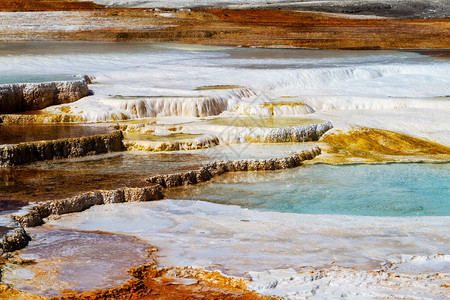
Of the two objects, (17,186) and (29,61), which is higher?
(29,61)

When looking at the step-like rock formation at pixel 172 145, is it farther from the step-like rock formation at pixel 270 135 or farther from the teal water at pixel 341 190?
the teal water at pixel 341 190

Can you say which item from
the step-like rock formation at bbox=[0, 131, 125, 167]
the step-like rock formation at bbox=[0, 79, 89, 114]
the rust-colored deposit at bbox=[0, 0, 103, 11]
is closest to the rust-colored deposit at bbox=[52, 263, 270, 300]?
the step-like rock formation at bbox=[0, 131, 125, 167]

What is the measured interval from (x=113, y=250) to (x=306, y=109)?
685 cm

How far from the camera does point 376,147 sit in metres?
9.52

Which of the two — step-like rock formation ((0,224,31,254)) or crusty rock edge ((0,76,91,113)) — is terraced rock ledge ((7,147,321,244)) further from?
crusty rock edge ((0,76,91,113))

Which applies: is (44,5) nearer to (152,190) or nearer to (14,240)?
(152,190)

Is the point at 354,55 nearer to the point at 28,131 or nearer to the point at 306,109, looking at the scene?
the point at 306,109

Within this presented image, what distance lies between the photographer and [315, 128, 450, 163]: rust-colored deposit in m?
9.04

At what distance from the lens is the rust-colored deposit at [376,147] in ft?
29.7

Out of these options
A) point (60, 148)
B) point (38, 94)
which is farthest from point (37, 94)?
point (60, 148)

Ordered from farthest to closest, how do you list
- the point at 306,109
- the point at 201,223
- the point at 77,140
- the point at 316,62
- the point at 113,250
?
1. the point at 316,62
2. the point at 306,109
3. the point at 77,140
4. the point at 201,223
5. the point at 113,250

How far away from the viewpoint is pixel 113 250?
519cm

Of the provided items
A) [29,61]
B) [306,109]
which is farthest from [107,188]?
[29,61]

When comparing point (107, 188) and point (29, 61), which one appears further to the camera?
point (29, 61)
